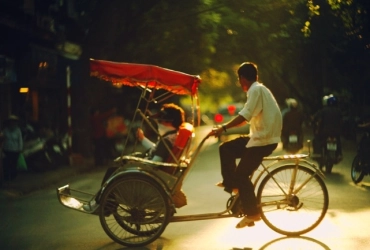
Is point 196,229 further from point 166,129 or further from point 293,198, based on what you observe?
point 293,198

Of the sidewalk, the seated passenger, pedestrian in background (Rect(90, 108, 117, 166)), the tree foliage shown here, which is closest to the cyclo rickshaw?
the seated passenger

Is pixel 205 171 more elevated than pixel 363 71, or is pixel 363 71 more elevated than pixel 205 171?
pixel 363 71

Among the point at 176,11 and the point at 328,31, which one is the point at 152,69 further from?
the point at 328,31

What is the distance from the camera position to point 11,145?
1672 cm

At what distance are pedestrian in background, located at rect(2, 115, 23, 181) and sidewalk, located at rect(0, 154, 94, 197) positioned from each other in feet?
1.04

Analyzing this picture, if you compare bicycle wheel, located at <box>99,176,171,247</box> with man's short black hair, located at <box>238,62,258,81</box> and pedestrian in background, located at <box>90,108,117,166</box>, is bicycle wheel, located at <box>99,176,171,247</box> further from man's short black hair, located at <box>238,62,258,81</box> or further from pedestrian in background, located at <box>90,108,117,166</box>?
pedestrian in background, located at <box>90,108,117,166</box>

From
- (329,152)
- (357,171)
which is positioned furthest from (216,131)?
(329,152)

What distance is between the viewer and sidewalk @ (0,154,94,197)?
15.0m

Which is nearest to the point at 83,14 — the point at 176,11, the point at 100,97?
the point at 100,97

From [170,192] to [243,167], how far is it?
89cm

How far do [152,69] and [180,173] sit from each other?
125cm

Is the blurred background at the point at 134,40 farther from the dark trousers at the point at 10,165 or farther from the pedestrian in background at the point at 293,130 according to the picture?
the dark trousers at the point at 10,165

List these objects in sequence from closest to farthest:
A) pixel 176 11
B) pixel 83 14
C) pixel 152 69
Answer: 1. pixel 152 69
2. pixel 176 11
3. pixel 83 14

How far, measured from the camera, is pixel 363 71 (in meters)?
23.8
